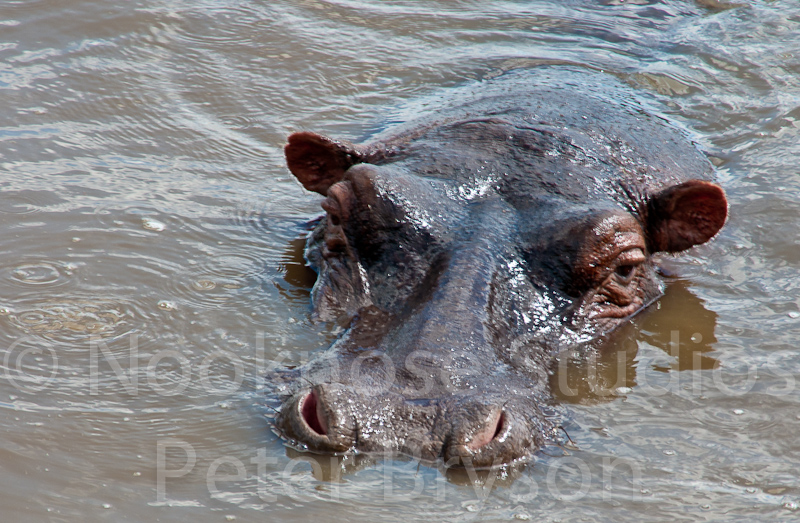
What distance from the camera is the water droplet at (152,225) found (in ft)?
21.6

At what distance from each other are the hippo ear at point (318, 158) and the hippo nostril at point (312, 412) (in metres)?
2.75

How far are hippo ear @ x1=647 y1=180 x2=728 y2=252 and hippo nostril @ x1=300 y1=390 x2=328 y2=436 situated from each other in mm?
3086

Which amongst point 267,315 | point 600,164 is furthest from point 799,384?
point 267,315

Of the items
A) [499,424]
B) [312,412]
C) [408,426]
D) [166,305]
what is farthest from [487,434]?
[166,305]

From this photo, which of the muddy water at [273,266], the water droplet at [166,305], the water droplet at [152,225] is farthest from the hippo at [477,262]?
the water droplet at [152,225]

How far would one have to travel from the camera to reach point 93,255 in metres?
6.14

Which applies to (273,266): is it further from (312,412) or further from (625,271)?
(312,412)

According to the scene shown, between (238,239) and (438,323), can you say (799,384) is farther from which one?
(238,239)

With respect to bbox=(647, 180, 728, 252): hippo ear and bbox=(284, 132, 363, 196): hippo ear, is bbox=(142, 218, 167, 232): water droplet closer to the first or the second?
bbox=(284, 132, 363, 196): hippo ear

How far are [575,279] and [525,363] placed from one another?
2.26 ft

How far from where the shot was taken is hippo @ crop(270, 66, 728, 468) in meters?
3.98

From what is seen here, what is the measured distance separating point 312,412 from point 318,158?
9.66 feet

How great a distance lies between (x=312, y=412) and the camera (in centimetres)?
400

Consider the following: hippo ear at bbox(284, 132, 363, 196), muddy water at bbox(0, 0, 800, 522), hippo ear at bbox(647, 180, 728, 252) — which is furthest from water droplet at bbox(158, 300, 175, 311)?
hippo ear at bbox(647, 180, 728, 252)
